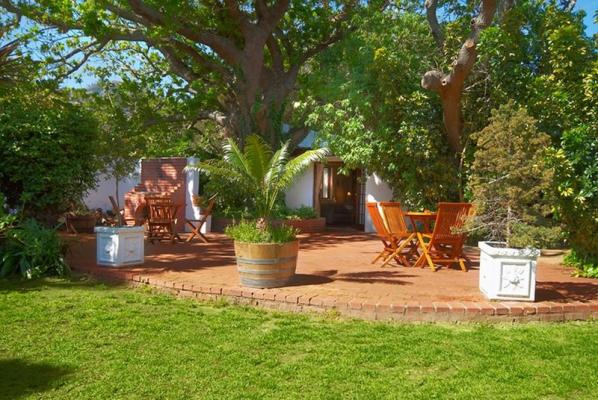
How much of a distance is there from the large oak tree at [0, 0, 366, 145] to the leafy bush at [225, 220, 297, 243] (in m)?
8.41

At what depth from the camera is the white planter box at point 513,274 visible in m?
5.57

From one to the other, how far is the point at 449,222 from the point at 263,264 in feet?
9.79

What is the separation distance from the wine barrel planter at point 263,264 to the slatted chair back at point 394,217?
6.86ft

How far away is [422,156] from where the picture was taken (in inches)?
456

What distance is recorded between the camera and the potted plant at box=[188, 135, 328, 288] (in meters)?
6.19

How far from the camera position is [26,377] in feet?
12.0

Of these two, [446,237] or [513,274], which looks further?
[446,237]

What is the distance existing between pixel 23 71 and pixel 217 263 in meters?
9.49

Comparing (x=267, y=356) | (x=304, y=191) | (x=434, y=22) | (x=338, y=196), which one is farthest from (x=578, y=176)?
(x=338, y=196)

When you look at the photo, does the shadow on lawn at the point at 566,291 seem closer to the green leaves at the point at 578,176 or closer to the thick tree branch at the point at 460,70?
the green leaves at the point at 578,176

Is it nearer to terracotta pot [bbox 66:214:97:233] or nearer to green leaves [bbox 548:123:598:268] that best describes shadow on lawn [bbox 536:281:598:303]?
green leaves [bbox 548:123:598:268]

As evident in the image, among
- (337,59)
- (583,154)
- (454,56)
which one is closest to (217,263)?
(583,154)

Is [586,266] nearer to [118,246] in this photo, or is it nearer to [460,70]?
[460,70]

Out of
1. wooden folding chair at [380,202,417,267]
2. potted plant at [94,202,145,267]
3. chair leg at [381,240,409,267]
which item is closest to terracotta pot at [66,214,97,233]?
potted plant at [94,202,145,267]
